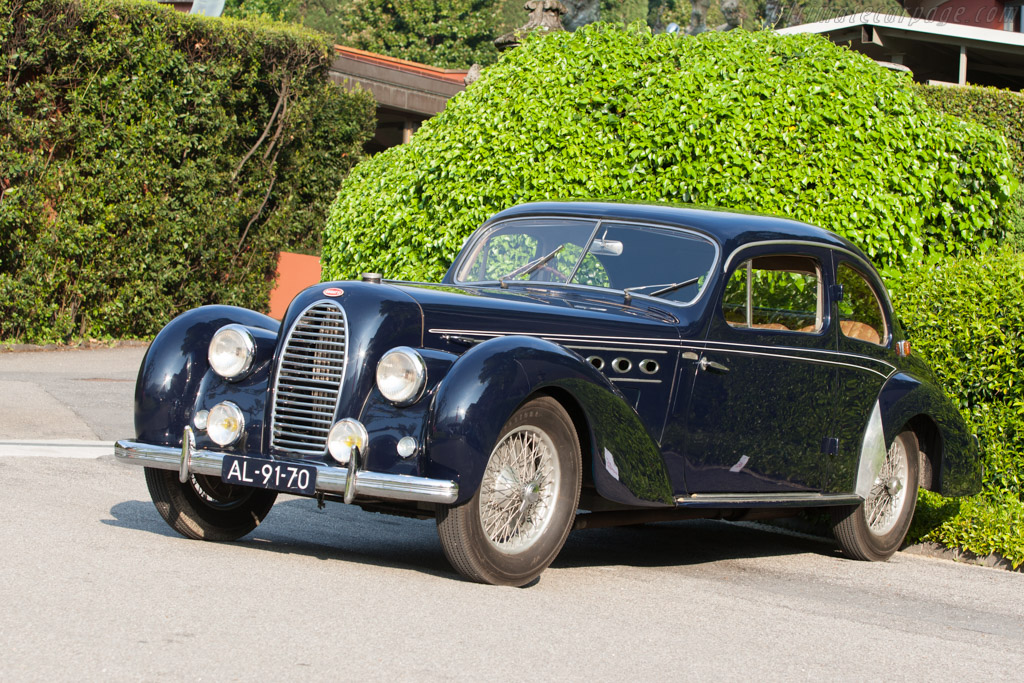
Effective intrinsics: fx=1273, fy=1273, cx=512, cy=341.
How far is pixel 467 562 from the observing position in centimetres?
535

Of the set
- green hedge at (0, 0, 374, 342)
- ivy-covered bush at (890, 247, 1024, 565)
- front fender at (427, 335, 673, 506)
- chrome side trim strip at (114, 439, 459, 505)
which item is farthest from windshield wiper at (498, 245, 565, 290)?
Result: green hedge at (0, 0, 374, 342)

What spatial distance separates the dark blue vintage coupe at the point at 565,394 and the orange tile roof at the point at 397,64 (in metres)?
18.8

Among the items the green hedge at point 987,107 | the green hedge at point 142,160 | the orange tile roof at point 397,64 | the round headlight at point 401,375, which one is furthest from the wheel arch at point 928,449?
the orange tile roof at point 397,64

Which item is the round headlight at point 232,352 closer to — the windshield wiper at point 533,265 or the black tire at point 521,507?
the black tire at point 521,507

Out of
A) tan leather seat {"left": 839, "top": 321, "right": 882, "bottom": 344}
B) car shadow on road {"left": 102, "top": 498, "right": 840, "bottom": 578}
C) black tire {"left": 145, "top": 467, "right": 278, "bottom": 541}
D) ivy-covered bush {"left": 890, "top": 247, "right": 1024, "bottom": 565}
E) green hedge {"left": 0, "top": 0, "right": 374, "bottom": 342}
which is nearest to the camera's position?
black tire {"left": 145, "top": 467, "right": 278, "bottom": 541}

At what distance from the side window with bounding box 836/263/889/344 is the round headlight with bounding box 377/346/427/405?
2.91 m

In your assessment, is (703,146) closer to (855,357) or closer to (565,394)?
(855,357)

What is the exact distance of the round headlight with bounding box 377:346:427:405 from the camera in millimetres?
5344

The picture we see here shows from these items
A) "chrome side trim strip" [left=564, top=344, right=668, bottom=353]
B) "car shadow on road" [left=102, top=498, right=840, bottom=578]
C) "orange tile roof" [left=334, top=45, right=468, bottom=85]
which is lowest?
"car shadow on road" [left=102, top=498, right=840, bottom=578]

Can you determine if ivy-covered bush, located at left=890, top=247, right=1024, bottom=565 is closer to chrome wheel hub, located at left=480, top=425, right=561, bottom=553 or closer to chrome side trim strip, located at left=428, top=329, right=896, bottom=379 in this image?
chrome side trim strip, located at left=428, top=329, right=896, bottom=379

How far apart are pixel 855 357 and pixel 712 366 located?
4.13 ft

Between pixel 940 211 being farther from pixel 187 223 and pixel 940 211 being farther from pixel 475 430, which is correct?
pixel 187 223

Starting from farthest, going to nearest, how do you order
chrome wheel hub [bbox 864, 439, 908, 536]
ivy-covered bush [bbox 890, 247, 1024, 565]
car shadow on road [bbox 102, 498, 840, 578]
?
ivy-covered bush [bbox 890, 247, 1024, 565]
chrome wheel hub [bbox 864, 439, 908, 536]
car shadow on road [bbox 102, 498, 840, 578]

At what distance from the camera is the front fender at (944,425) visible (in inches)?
292
